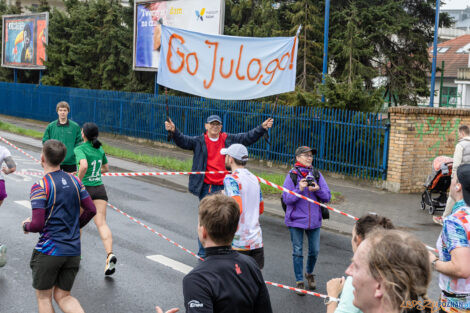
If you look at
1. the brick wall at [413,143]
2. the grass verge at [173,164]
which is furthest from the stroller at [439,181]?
the brick wall at [413,143]

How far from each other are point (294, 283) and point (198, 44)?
4.31 m

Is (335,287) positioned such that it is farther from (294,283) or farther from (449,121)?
(449,121)

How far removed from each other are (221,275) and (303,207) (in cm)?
367

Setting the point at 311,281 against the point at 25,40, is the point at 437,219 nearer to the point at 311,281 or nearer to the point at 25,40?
the point at 311,281

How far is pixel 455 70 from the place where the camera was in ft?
185

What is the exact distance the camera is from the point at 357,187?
14680 mm

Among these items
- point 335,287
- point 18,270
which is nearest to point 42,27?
point 18,270

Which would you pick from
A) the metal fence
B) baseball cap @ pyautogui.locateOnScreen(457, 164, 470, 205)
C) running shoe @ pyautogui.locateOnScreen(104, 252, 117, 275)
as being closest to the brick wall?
the metal fence

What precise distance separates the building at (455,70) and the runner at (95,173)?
45011 mm

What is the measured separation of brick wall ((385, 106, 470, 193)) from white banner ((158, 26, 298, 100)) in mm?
5193

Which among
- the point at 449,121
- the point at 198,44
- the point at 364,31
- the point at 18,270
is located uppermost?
the point at 364,31

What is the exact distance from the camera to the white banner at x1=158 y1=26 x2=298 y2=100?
9352mm

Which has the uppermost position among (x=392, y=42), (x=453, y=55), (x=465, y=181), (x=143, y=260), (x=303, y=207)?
(x=453, y=55)

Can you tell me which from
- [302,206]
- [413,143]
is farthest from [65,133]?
[413,143]
